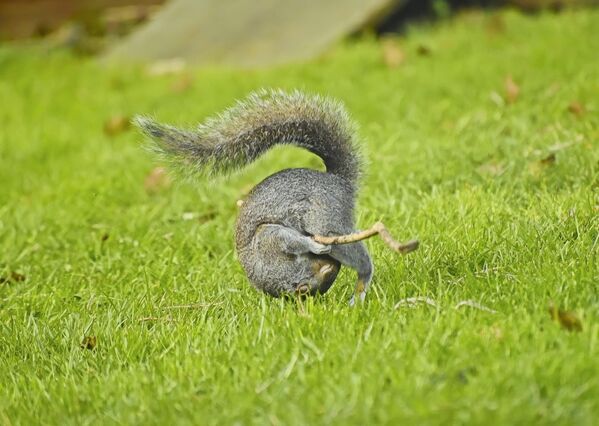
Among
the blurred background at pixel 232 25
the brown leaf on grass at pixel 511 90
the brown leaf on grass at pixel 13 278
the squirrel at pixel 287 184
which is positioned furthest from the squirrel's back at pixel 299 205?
the blurred background at pixel 232 25

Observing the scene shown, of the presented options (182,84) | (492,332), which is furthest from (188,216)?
(182,84)

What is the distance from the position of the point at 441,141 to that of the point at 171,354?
2.70 metres

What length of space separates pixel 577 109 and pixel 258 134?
8.58 feet

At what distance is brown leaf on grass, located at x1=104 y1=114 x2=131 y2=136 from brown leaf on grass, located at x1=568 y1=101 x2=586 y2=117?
10.4 feet

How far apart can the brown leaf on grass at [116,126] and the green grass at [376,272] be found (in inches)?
4.2

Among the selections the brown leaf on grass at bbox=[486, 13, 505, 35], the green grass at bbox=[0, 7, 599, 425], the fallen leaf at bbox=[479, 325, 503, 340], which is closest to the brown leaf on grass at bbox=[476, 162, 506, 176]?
the green grass at bbox=[0, 7, 599, 425]

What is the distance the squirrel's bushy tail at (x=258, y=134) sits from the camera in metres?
2.89

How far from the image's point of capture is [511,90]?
5.64 metres

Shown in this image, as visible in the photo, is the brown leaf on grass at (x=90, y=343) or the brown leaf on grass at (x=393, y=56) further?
the brown leaf on grass at (x=393, y=56)

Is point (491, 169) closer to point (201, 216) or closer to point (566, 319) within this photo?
point (201, 216)

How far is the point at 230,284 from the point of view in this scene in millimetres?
3449

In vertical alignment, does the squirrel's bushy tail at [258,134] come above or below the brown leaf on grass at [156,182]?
above

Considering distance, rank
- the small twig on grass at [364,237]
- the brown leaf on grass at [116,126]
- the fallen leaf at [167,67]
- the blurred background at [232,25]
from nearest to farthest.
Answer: the small twig on grass at [364,237] < the brown leaf on grass at [116,126] < the blurred background at [232,25] < the fallen leaf at [167,67]

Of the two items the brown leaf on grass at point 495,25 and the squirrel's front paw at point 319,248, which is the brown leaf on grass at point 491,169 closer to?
the squirrel's front paw at point 319,248
